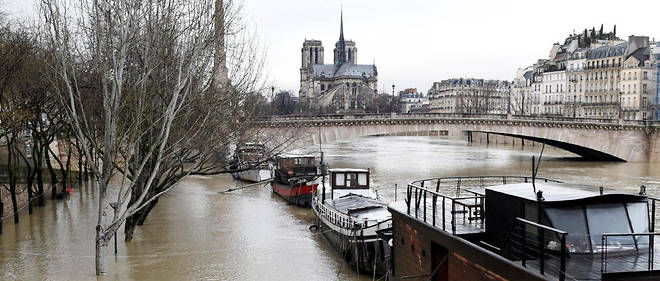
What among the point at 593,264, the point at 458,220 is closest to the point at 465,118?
the point at 458,220

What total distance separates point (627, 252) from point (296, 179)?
25.6 metres

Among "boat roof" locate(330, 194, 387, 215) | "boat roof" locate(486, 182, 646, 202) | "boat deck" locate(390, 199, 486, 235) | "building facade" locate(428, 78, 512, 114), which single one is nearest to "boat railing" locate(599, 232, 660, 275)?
"boat roof" locate(486, 182, 646, 202)

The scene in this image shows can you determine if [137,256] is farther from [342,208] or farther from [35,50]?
[35,50]

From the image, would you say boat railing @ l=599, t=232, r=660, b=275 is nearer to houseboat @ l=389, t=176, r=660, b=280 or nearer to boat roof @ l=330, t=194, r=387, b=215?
houseboat @ l=389, t=176, r=660, b=280

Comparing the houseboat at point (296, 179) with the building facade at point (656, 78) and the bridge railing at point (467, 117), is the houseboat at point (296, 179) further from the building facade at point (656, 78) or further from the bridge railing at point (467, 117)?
the building facade at point (656, 78)

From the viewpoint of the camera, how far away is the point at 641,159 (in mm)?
60094

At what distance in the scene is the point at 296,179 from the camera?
34.8 meters

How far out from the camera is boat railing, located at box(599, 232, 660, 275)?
9.04 m

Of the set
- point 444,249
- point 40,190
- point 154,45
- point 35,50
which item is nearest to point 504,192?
point 444,249

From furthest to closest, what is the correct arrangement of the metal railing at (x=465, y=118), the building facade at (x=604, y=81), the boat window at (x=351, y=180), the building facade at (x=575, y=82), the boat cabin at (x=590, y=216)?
the building facade at (x=575, y=82) → the building facade at (x=604, y=81) → the metal railing at (x=465, y=118) → the boat window at (x=351, y=180) → the boat cabin at (x=590, y=216)

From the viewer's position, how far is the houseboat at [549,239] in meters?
9.22

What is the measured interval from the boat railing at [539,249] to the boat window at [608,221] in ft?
1.82

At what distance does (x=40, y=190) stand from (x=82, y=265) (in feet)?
38.4

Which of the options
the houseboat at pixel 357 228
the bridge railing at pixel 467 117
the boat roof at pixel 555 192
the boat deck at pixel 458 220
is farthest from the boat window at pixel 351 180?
the bridge railing at pixel 467 117
